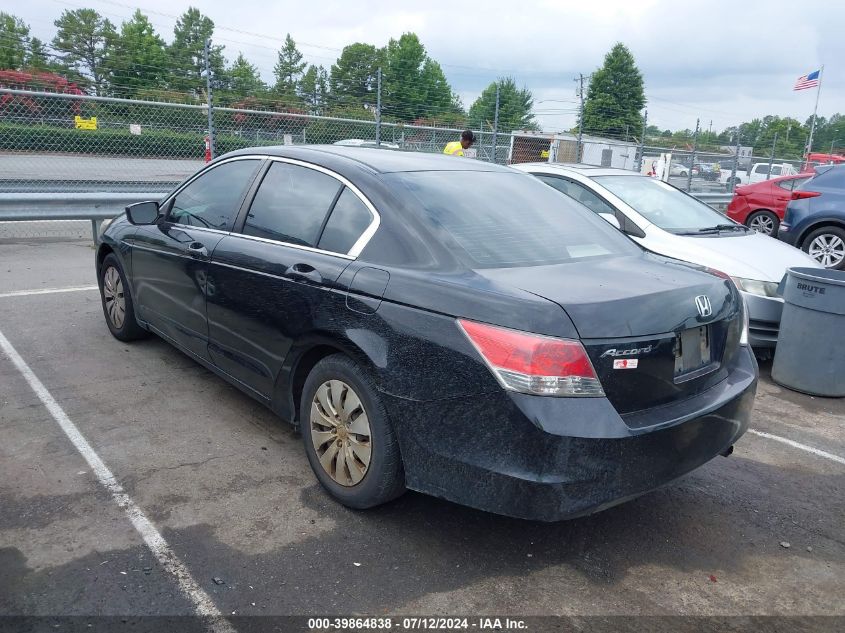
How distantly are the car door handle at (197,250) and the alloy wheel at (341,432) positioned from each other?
1.30 metres

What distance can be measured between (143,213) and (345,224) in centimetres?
209

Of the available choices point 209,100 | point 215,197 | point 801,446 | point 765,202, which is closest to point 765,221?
point 765,202

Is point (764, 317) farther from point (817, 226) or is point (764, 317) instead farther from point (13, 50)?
point (13, 50)

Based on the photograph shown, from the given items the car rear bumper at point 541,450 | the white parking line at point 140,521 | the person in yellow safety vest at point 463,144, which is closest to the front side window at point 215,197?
the white parking line at point 140,521

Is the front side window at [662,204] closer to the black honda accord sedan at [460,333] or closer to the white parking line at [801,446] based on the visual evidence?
the white parking line at [801,446]

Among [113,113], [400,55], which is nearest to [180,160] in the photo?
[113,113]

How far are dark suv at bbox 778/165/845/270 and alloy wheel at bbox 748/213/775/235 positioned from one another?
4.58 ft

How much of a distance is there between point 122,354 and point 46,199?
4.29m

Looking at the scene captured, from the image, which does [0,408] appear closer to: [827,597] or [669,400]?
[669,400]

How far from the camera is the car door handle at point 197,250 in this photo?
4.18 m

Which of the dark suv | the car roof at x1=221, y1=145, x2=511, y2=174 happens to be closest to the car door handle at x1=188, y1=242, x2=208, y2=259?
the car roof at x1=221, y1=145, x2=511, y2=174

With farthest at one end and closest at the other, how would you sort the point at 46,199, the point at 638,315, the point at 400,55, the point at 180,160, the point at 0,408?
the point at 400,55, the point at 180,160, the point at 46,199, the point at 0,408, the point at 638,315

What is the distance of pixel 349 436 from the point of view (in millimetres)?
3270

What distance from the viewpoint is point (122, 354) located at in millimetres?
5457
